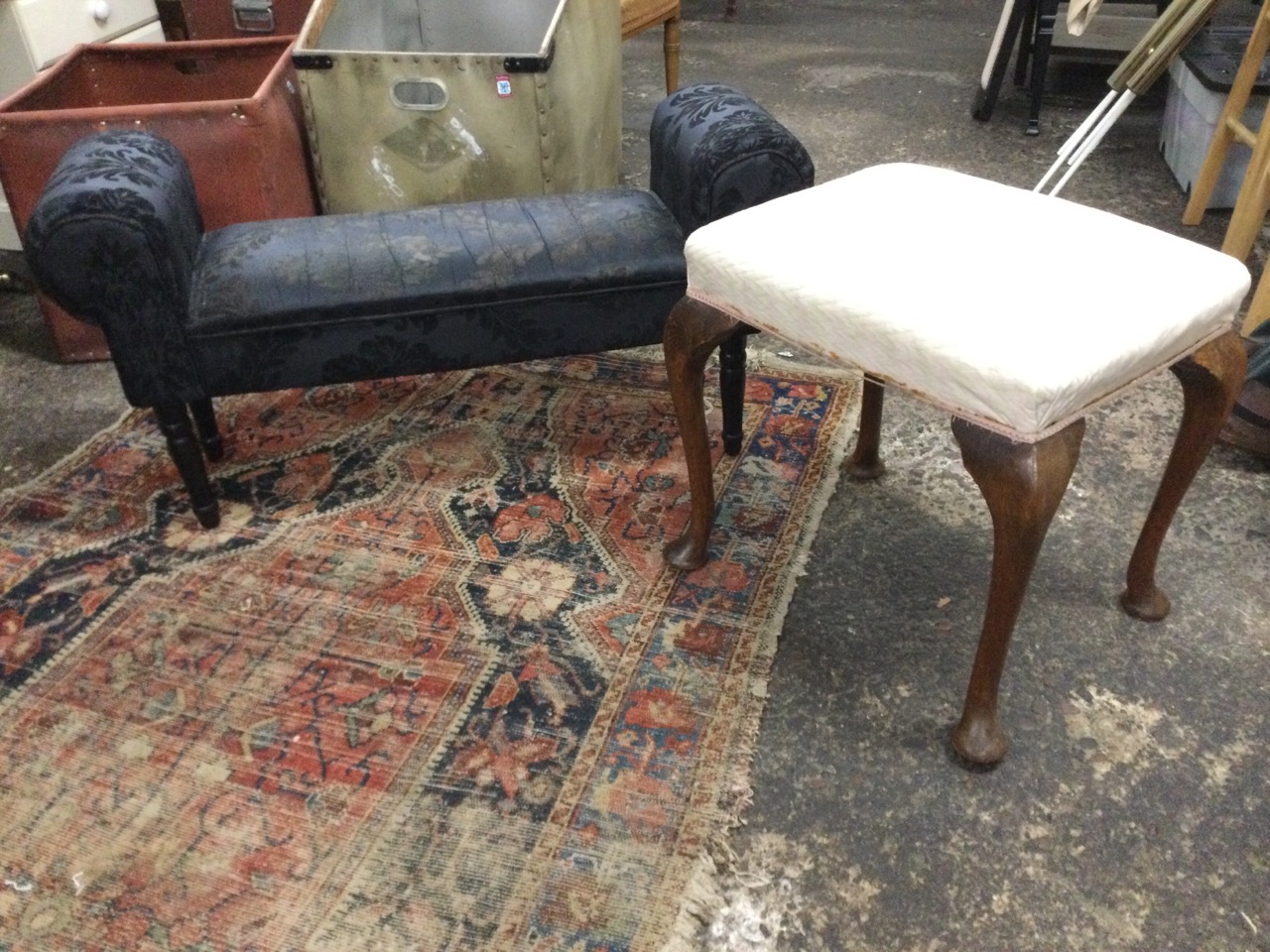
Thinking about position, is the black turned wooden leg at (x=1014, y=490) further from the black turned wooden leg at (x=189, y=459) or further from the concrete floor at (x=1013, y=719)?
the black turned wooden leg at (x=189, y=459)

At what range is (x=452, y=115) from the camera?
1979 millimetres

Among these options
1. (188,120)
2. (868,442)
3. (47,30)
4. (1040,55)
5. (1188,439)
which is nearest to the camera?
(1188,439)

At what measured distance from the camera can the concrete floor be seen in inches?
41.2

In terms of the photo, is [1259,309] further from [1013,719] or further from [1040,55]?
[1040,55]

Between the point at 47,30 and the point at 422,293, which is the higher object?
the point at 47,30

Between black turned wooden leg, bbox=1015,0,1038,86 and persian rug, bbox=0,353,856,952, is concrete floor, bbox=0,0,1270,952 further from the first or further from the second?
black turned wooden leg, bbox=1015,0,1038,86

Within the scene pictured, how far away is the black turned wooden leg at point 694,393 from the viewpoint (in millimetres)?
1248

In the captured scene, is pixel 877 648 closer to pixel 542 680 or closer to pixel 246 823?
pixel 542 680

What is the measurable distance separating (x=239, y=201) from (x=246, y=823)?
48.2 inches

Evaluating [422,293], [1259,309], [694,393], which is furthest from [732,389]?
[1259,309]

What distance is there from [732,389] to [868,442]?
0.82 ft

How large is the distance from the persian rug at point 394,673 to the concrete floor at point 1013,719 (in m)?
0.08

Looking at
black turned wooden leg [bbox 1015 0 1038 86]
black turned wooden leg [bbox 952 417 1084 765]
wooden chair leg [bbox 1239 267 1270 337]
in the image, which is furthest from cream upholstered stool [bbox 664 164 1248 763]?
black turned wooden leg [bbox 1015 0 1038 86]

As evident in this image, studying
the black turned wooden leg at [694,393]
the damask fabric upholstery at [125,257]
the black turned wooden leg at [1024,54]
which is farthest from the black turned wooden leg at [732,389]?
the black turned wooden leg at [1024,54]
